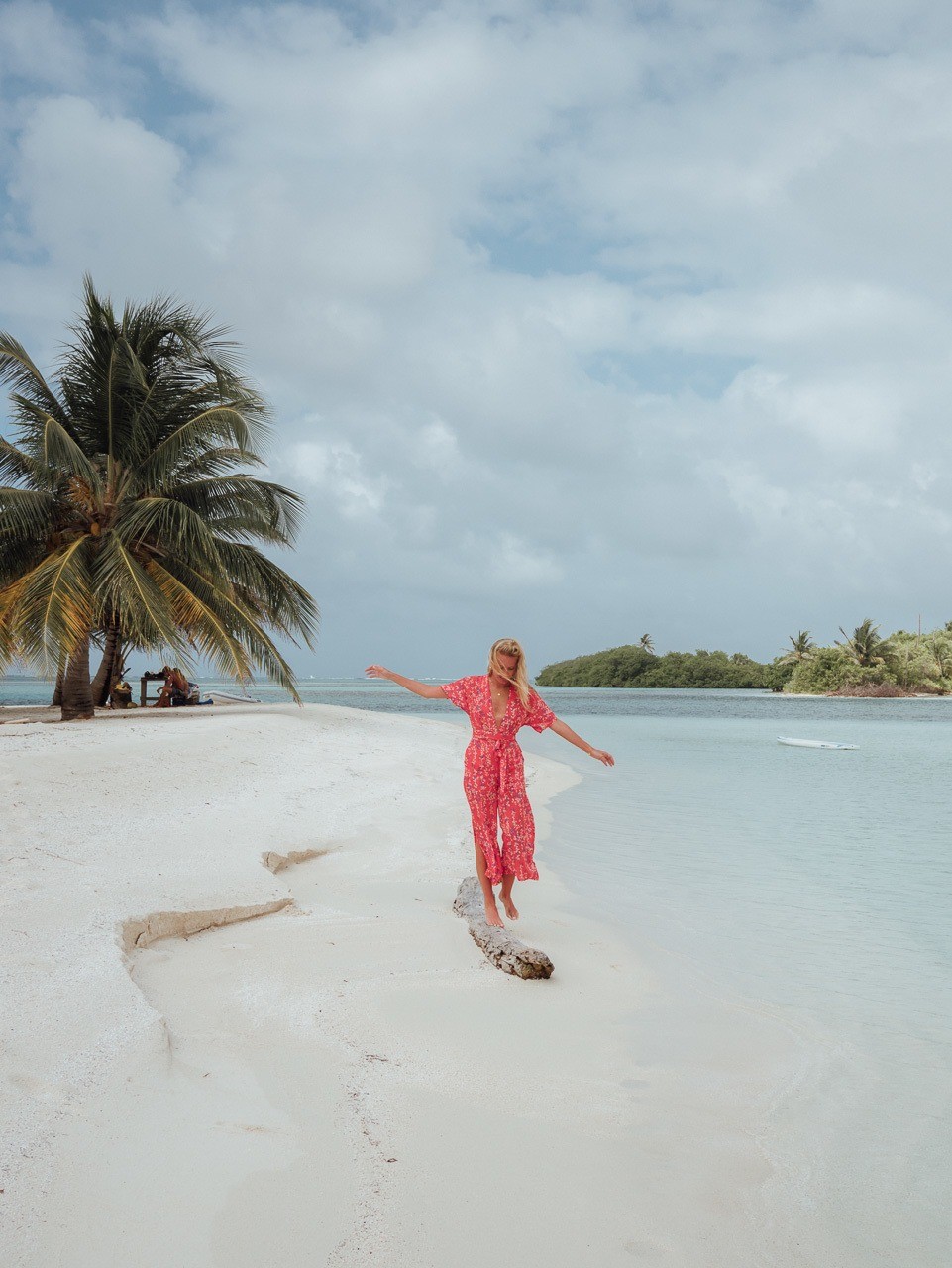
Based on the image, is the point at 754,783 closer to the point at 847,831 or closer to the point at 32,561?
the point at 847,831

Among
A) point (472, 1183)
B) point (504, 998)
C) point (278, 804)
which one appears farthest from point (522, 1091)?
point (278, 804)

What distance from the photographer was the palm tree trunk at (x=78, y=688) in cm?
1537

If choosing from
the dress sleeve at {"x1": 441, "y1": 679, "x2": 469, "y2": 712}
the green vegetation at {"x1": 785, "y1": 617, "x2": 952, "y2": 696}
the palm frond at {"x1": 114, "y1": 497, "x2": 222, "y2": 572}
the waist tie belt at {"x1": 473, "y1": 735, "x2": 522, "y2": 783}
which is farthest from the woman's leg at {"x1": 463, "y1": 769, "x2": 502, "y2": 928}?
the green vegetation at {"x1": 785, "y1": 617, "x2": 952, "y2": 696}

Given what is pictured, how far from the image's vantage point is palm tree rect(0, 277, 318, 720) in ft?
47.4

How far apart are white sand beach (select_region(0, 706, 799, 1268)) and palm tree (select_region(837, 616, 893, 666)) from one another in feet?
243

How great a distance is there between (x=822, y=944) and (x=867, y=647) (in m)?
75.4

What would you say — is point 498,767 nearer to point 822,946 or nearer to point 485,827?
point 485,827

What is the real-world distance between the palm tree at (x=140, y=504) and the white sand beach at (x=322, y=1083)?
899 centimetres

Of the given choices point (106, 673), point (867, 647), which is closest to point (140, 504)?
point (106, 673)

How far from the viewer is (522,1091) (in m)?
3.27

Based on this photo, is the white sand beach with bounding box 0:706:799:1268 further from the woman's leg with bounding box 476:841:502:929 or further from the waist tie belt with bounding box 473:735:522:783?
the waist tie belt with bounding box 473:735:522:783

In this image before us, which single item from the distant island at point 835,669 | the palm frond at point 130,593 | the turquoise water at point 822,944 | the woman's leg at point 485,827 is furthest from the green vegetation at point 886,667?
the woman's leg at point 485,827

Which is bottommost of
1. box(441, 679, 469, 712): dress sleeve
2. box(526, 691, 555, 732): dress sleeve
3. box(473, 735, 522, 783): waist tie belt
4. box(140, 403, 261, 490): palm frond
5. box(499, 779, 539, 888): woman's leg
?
box(499, 779, 539, 888): woman's leg

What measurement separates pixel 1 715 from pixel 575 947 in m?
17.8
